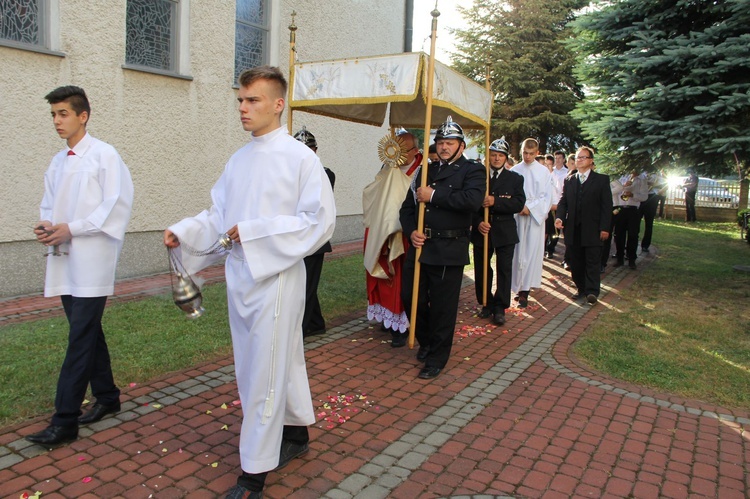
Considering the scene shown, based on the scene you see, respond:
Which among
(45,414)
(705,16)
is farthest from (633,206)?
(45,414)

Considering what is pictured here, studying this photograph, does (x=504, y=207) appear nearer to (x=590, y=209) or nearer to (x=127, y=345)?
(x=590, y=209)

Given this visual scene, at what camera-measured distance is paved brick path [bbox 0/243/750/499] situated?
341 centimetres

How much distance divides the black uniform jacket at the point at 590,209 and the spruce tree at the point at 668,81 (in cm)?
113

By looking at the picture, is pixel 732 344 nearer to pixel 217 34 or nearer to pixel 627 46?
pixel 627 46

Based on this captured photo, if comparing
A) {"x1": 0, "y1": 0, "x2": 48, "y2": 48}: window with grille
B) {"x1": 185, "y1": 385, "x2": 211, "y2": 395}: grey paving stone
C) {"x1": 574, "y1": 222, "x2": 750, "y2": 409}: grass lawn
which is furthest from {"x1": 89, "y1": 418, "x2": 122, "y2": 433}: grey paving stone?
{"x1": 0, "y1": 0, "x2": 48, "y2": 48}: window with grille

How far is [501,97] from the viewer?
28328 millimetres

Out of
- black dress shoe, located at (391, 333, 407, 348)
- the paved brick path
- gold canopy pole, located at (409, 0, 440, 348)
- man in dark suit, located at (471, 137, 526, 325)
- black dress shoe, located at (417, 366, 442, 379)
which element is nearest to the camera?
the paved brick path

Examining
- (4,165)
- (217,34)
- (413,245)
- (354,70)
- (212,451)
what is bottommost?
(212,451)

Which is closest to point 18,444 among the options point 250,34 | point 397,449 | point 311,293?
point 397,449

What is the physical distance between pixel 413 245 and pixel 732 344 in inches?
145

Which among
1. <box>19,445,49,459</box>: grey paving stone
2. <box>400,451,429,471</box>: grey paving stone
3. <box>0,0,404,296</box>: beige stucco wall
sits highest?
<box>0,0,404,296</box>: beige stucco wall

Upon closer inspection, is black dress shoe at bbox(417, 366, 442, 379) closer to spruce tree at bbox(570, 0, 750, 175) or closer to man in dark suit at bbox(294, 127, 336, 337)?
man in dark suit at bbox(294, 127, 336, 337)

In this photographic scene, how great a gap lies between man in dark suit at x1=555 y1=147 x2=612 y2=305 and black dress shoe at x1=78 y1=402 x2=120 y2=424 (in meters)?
6.22

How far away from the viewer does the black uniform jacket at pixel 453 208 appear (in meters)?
5.27
